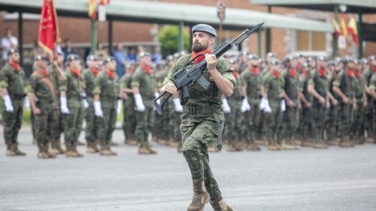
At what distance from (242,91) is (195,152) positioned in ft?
39.5

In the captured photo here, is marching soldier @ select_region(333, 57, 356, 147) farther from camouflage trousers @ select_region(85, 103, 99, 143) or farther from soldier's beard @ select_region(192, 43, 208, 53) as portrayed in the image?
soldier's beard @ select_region(192, 43, 208, 53)

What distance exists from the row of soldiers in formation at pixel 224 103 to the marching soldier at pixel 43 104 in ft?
0.06

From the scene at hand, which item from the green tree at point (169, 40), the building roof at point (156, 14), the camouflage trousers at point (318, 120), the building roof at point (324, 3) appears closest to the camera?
the camouflage trousers at point (318, 120)

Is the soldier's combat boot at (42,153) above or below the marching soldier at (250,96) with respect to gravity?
below

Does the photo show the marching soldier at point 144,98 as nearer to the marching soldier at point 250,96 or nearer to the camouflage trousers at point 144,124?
the camouflage trousers at point 144,124

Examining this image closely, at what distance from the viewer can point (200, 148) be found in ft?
42.7

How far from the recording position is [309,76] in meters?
26.9

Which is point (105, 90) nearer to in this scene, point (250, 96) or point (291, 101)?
point (250, 96)

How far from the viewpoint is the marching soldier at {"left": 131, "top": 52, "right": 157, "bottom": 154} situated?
2369 centimetres

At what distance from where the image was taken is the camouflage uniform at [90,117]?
2372cm

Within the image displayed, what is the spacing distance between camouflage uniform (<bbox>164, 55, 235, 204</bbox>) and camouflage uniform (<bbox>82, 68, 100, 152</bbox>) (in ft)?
34.4

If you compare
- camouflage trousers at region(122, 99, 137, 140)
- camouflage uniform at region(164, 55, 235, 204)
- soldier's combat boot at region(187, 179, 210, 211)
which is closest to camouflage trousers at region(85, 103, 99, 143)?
camouflage trousers at region(122, 99, 137, 140)

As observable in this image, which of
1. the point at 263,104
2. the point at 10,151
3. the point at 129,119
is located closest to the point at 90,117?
the point at 10,151

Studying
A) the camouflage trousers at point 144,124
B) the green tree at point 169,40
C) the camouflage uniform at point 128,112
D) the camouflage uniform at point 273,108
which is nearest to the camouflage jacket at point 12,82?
the camouflage trousers at point 144,124
